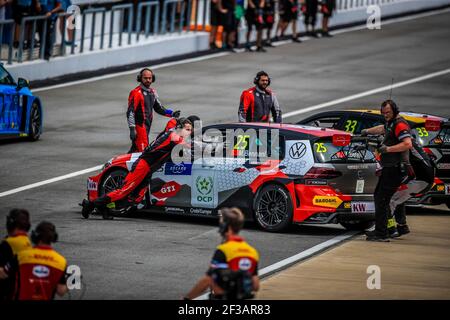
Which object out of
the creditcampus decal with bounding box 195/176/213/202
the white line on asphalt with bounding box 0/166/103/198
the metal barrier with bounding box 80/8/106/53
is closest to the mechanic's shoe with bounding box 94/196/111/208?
the creditcampus decal with bounding box 195/176/213/202

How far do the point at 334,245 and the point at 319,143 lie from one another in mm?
1431

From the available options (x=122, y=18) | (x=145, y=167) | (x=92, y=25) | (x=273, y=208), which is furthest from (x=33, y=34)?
(x=273, y=208)

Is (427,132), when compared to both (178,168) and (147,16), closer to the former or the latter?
(178,168)

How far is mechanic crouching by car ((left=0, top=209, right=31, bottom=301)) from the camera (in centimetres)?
1158

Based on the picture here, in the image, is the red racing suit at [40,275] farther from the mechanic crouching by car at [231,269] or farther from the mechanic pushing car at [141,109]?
the mechanic pushing car at [141,109]

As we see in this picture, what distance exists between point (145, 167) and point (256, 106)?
343 centimetres

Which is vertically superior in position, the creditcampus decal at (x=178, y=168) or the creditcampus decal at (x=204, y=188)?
the creditcampus decal at (x=178, y=168)

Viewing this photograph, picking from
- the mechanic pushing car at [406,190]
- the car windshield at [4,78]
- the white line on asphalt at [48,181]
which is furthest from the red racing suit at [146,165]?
the car windshield at [4,78]

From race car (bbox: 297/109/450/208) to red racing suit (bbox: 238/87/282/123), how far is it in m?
0.79

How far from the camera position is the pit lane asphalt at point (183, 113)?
16.3 m

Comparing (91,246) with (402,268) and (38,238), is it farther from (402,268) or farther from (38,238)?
(38,238)

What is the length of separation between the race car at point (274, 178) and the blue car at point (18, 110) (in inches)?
258

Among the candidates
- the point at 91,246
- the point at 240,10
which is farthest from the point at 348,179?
the point at 240,10
